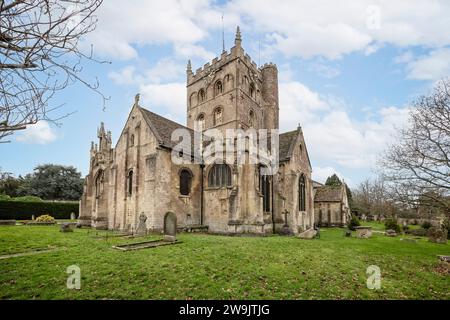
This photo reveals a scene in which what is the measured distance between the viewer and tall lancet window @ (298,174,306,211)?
25547mm

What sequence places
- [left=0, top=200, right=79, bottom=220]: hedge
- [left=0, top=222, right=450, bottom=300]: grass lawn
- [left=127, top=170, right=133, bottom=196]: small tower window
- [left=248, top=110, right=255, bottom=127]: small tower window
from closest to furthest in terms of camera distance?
[left=0, top=222, right=450, bottom=300]: grass lawn
[left=127, top=170, right=133, bottom=196]: small tower window
[left=248, top=110, right=255, bottom=127]: small tower window
[left=0, top=200, right=79, bottom=220]: hedge

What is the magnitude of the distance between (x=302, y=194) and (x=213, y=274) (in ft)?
66.2

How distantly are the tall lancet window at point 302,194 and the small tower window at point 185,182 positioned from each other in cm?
1139

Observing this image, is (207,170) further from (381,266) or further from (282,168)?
(381,266)

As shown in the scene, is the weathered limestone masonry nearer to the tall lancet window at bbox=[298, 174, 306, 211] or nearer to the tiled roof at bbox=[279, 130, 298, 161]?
the tall lancet window at bbox=[298, 174, 306, 211]

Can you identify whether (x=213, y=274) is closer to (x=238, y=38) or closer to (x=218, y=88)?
(x=218, y=88)

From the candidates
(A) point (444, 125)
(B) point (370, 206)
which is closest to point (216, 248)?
(A) point (444, 125)

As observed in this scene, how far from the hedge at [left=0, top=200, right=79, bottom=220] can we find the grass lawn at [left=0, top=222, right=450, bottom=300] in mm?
25190

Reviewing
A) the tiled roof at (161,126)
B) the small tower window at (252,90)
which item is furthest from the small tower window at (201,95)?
the tiled roof at (161,126)

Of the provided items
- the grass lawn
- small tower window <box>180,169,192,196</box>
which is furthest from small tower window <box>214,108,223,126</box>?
the grass lawn

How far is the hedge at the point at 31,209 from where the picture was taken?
31047 millimetres

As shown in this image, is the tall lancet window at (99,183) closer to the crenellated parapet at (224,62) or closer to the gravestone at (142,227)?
the gravestone at (142,227)
